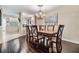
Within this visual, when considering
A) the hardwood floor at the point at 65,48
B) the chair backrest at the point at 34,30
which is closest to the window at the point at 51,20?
the chair backrest at the point at 34,30

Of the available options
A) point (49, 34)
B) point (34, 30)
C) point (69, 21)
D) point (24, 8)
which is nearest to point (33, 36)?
point (34, 30)

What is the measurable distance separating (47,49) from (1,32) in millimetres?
847

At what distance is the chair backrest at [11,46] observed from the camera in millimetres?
1814

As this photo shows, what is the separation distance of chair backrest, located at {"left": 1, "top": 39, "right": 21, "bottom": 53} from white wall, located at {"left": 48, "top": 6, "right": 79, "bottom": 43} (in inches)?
30.0

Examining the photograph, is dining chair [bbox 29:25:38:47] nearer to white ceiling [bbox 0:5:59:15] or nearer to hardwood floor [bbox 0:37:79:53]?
hardwood floor [bbox 0:37:79:53]

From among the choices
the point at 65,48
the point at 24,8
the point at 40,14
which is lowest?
the point at 65,48

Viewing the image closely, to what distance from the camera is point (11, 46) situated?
1.83 meters

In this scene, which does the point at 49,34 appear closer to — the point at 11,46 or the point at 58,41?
the point at 58,41

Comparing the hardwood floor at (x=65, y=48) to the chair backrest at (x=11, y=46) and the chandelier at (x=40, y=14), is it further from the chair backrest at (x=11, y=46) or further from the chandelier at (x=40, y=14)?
the chandelier at (x=40, y=14)

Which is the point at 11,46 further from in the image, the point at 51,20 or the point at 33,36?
the point at 51,20

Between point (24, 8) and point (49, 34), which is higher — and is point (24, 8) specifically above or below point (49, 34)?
above

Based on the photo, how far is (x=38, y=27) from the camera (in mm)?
1849

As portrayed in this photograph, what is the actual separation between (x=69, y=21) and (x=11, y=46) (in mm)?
1081

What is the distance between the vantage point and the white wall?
179cm
